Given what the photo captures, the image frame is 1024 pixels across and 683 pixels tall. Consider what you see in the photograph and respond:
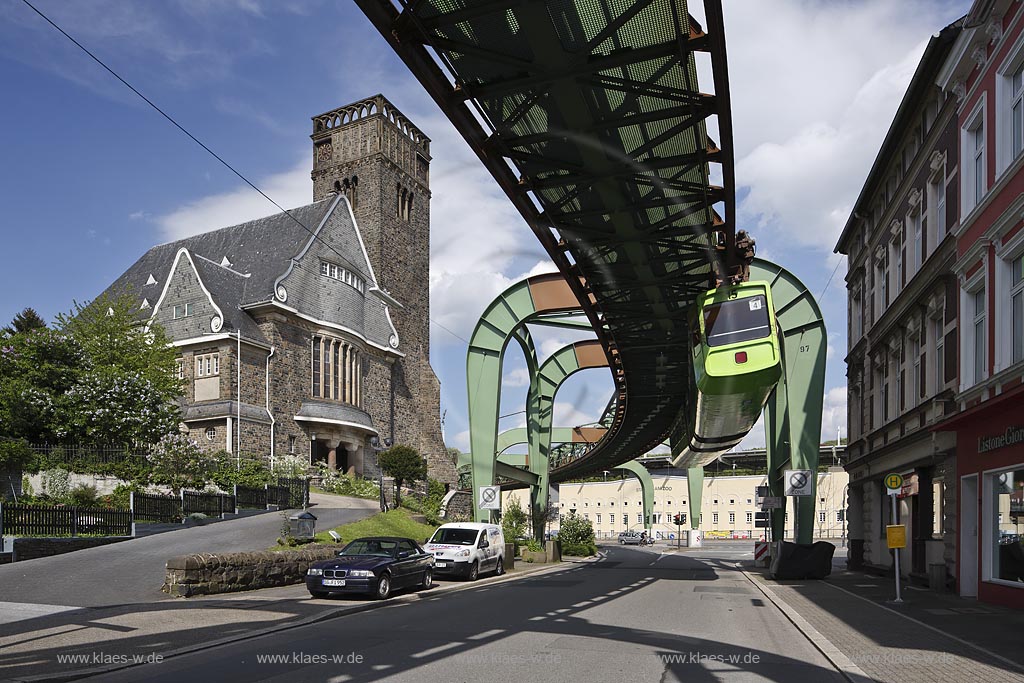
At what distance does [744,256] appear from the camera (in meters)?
19.6

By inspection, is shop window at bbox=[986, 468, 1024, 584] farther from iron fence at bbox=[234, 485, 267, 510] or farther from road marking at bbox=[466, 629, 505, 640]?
iron fence at bbox=[234, 485, 267, 510]

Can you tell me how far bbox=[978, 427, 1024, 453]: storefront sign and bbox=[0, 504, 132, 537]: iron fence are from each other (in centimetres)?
2114

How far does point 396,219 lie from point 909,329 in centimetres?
4903

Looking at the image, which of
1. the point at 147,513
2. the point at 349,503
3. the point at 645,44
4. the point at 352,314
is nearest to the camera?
the point at 645,44

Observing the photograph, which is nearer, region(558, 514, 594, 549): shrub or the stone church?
region(558, 514, 594, 549): shrub

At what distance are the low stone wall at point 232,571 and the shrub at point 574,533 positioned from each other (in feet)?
81.0

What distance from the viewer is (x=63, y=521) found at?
22.5 metres

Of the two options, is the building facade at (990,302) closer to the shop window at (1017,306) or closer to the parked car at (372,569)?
the shop window at (1017,306)

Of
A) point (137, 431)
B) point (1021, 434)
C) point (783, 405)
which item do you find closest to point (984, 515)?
point (1021, 434)

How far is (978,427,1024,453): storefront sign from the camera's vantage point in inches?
622

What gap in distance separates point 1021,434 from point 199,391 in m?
41.3

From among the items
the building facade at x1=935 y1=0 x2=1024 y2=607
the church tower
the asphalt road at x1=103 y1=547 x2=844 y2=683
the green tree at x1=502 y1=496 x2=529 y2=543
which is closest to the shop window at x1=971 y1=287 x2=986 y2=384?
the building facade at x1=935 y1=0 x2=1024 y2=607

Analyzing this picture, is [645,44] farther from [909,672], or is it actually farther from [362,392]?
[362,392]

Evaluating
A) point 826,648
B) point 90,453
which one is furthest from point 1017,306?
point 90,453
